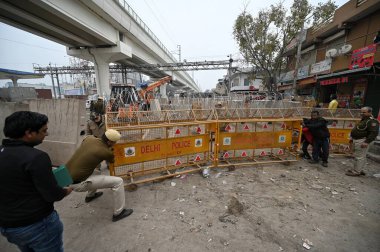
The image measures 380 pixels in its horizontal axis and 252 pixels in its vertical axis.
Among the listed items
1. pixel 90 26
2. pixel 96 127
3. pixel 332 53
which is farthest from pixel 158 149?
pixel 332 53

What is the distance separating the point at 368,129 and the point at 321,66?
498 inches

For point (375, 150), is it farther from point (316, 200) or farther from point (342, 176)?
point (316, 200)

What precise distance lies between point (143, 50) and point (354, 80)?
2082 cm

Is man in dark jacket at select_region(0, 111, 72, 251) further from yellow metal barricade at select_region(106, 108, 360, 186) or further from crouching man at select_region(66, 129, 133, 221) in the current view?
yellow metal barricade at select_region(106, 108, 360, 186)

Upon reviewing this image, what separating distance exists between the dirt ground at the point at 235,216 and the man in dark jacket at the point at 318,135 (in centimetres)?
88

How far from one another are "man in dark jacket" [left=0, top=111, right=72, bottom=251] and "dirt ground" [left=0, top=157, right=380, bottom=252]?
3.95ft

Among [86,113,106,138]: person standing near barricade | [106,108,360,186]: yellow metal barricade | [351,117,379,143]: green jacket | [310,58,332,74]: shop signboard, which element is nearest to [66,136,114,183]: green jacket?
[106,108,360,186]: yellow metal barricade

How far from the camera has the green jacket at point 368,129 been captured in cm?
421

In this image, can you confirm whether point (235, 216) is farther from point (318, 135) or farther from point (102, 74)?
point (102, 74)

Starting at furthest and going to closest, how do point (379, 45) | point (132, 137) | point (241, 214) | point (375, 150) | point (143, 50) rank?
point (143, 50) → point (379, 45) → point (375, 150) → point (132, 137) → point (241, 214)

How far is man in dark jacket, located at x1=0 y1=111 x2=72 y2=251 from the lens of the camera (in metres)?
1.32

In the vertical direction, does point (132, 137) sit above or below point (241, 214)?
above

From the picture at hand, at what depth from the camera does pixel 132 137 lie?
436 cm

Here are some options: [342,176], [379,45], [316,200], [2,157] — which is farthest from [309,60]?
[2,157]
